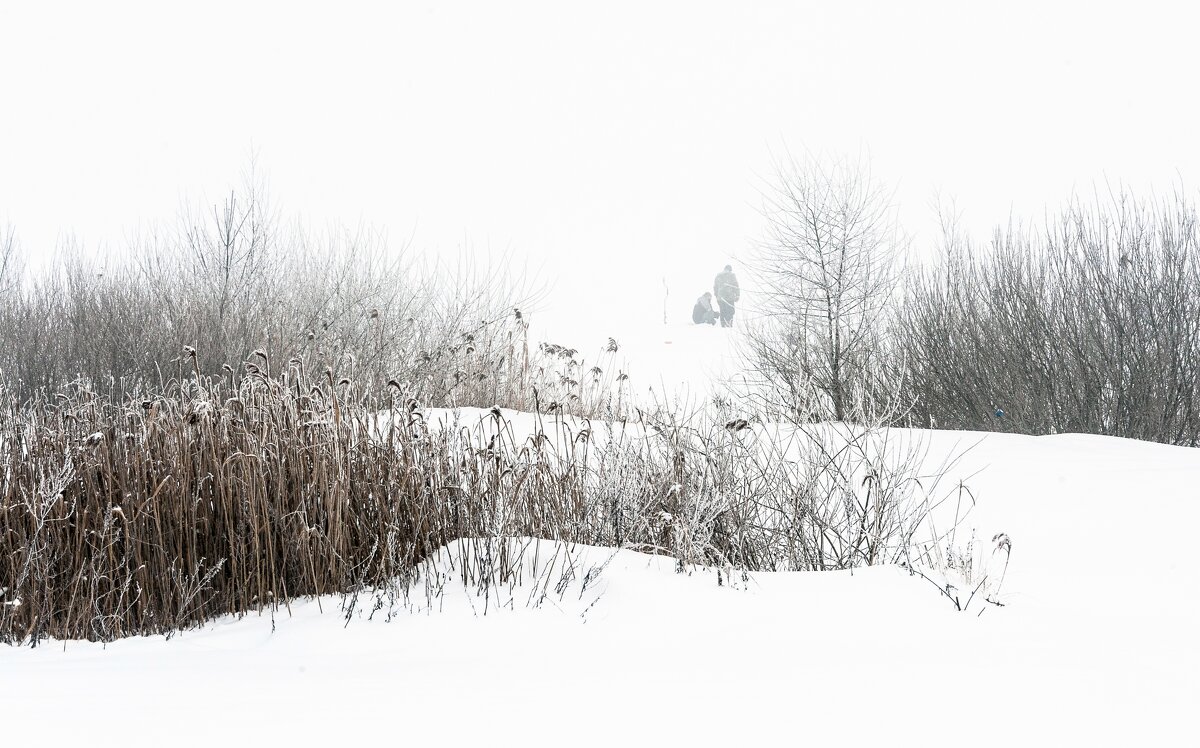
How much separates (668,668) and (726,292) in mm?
33930

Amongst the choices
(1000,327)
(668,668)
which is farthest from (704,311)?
(668,668)

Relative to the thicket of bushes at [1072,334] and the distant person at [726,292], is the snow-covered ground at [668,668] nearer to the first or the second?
the thicket of bushes at [1072,334]

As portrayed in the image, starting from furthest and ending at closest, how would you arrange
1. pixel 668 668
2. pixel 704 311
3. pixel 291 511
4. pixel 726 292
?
pixel 704 311 → pixel 726 292 → pixel 291 511 → pixel 668 668

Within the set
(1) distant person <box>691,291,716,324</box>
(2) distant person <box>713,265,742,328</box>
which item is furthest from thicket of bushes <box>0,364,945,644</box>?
(1) distant person <box>691,291,716,324</box>

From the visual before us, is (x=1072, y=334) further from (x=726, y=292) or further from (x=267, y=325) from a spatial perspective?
(x=726, y=292)

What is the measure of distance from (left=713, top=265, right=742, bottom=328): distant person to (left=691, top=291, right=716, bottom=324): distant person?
0.70 m

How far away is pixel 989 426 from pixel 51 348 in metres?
12.5

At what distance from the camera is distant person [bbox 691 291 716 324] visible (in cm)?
3678

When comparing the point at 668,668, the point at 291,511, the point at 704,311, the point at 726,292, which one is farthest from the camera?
the point at 704,311

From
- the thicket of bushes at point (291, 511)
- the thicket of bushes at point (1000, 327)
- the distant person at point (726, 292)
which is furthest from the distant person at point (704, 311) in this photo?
the thicket of bushes at point (291, 511)

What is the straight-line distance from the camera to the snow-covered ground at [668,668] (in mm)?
1905

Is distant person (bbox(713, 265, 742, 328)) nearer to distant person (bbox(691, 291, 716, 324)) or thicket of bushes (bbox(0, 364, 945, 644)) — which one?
distant person (bbox(691, 291, 716, 324))

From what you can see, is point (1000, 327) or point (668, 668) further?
point (1000, 327)

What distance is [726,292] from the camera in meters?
35.5
